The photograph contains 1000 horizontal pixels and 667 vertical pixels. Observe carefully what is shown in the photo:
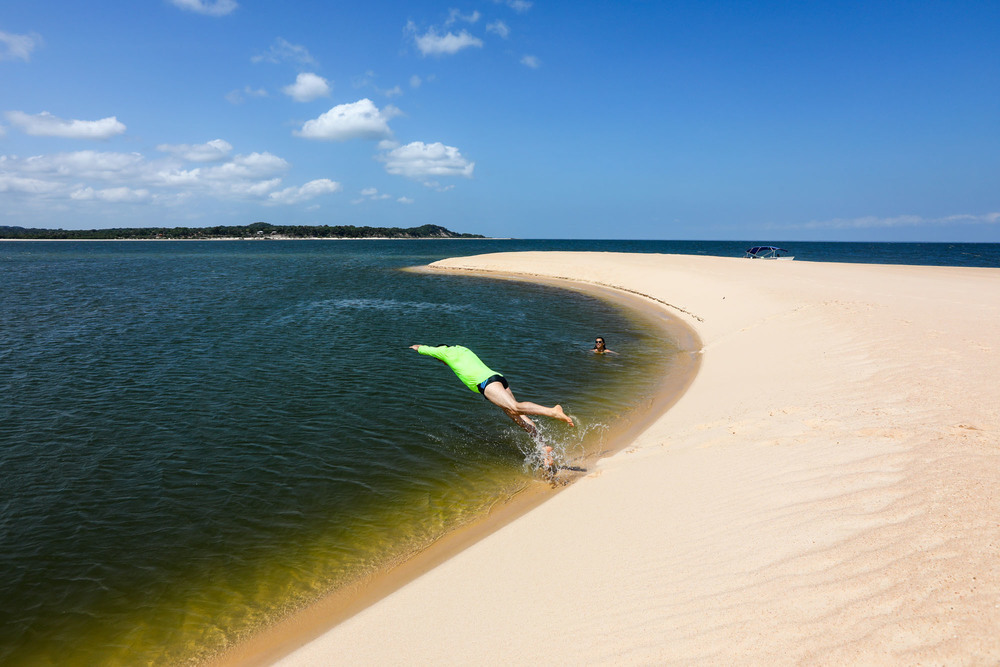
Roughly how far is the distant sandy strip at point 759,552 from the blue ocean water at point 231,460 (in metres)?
1.72

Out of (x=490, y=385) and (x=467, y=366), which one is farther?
(x=467, y=366)

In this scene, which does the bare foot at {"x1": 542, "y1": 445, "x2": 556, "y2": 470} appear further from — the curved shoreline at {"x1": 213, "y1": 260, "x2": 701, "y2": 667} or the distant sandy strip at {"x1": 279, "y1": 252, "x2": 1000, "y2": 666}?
the distant sandy strip at {"x1": 279, "y1": 252, "x2": 1000, "y2": 666}

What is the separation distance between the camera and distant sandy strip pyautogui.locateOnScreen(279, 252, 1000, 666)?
3.86m

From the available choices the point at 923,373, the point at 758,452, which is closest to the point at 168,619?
the point at 758,452

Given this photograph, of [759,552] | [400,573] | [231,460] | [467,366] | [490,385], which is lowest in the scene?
[400,573]

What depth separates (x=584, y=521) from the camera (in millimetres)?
6742

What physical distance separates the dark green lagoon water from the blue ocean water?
0.04 metres

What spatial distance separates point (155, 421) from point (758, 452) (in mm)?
12980

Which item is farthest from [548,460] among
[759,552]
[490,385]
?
[759,552]

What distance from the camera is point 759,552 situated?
504 centimetres

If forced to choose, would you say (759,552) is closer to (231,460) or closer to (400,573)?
(400,573)

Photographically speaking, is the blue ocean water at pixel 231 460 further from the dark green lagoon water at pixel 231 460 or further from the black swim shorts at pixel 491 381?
the black swim shorts at pixel 491 381

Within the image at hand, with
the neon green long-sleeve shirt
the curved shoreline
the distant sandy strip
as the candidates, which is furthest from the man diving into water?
the distant sandy strip

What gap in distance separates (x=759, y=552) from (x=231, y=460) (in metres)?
9.35
